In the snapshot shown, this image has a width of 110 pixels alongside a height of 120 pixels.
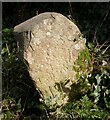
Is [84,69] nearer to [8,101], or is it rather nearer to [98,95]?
[98,95]

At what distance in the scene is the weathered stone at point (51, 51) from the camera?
145 inches

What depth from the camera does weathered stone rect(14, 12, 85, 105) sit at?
369 cm

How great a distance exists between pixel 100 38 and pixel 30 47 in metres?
1.49

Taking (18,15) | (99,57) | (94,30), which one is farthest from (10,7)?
(99,57)

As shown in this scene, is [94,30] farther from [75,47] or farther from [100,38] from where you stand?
[75,47]

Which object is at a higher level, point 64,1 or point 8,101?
point 64,1

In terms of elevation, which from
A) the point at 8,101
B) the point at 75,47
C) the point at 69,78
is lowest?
the point at 8,101

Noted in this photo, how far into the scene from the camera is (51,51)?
12.5 ft

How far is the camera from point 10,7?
226 inches

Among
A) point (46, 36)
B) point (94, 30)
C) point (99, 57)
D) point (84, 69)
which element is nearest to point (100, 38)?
point (94, 30)

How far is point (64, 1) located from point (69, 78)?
175 centimetres

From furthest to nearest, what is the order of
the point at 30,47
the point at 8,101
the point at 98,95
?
the point at 8,101, the point at 98,95, the point at 30,47

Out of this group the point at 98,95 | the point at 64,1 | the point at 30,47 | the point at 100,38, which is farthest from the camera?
the point at 64,1

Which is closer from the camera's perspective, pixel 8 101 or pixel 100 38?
pixel 8 101
